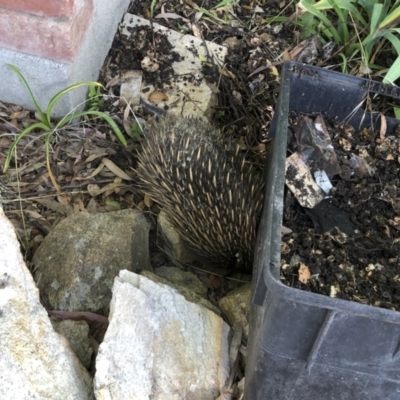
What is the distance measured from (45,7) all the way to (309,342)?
4.62 ft

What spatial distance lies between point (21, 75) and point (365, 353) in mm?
1547

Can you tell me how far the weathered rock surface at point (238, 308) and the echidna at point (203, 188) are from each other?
151mm

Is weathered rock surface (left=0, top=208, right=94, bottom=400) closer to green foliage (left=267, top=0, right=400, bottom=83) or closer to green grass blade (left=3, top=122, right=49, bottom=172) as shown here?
green grass blade (left=3, top=122, right=49, bottom=172)

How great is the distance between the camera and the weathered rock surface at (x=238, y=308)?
6.25 feet

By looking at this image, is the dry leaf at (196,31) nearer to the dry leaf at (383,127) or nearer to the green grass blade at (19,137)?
the green grass blade at (19,137)

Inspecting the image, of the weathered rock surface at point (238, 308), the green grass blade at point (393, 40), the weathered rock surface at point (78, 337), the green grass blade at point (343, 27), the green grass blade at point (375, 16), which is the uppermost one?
the green grass blade at point (375, 16)

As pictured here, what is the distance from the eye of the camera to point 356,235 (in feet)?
5.76

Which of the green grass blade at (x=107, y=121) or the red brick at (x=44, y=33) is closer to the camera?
the red brick at (x=44, y=33)

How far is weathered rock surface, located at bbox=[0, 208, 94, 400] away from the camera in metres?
1.38

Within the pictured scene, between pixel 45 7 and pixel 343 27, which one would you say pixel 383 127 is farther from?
pixel 45 7

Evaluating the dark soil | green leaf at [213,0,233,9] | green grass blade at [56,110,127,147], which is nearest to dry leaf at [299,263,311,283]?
the dark soil

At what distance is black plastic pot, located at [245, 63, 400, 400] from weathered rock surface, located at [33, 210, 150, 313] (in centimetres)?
50

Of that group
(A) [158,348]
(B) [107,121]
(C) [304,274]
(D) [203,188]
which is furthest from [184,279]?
(B) [107,121]

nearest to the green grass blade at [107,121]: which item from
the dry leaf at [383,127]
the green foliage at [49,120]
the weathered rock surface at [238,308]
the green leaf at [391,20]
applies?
the green foliage at [49,120]
